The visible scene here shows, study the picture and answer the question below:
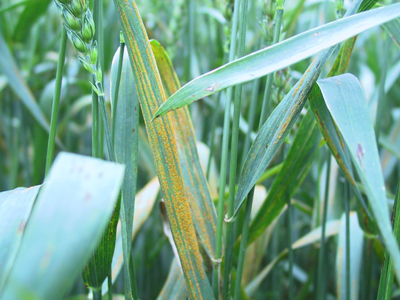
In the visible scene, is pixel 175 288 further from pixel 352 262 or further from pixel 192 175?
pixel 352 262

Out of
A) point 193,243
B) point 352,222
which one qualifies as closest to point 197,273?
point 193,243

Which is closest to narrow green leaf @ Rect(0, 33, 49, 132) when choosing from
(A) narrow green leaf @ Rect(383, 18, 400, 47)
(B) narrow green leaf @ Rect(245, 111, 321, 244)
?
(B) narrow green leaf @ Rect(245, 111, 321, 244)

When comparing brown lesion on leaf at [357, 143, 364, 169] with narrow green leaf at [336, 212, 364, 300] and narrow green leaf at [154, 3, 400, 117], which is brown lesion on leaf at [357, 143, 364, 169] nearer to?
narrow green leaf at [154, 3, 400, 117]

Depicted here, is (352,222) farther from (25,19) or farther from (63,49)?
(25,19)

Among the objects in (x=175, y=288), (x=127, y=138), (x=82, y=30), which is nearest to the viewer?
(x=82, y=30)

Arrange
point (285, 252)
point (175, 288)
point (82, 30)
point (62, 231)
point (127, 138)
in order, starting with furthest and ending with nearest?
point (285, 252)
point (175, 288)
point (127, 138)
point (82, 30)
point (62, 231)

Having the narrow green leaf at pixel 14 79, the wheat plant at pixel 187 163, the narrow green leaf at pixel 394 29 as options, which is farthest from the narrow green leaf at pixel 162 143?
the narrow green leaf at pixel 14 79

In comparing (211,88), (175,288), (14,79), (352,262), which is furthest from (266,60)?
(14,79)

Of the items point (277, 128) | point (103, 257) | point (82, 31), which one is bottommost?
point (103, 257)
